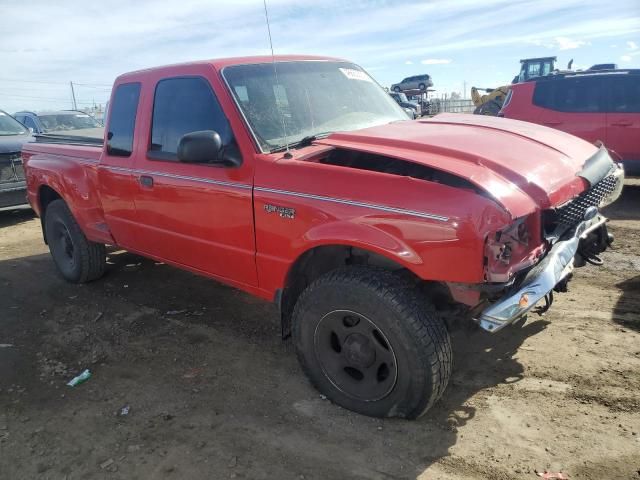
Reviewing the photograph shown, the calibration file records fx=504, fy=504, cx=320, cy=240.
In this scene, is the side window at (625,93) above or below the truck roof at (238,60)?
below

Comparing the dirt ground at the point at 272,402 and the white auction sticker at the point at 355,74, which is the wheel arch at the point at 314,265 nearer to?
the dirt ground at the point at 272,402

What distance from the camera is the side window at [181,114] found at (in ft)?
11.2

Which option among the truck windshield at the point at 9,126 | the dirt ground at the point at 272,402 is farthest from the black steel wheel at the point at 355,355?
the truck windshield at the point at 9,126

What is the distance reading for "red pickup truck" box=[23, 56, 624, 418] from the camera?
97.7 inches

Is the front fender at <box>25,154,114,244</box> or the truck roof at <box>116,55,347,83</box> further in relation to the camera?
the front fender at <box>25,154,114,244</box>

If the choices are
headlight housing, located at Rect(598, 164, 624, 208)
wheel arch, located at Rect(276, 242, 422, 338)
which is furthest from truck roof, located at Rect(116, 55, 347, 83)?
headlight housing, located at Rect(598, 164, 624, 208)

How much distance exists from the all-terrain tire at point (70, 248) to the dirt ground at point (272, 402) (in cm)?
63

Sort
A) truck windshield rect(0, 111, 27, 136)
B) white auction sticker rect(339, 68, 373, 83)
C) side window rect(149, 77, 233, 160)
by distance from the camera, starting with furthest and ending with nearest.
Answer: truck windshield rect(0, 111, 27, 136) → white auction sticker rect(339, 68, 373, 83) → side window rect(149, 77, 233, 160)

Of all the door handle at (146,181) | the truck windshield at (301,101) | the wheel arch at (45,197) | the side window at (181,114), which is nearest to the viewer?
the truck windshield at (301,101)

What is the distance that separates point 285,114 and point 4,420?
8.59ft

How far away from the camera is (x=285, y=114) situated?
3.41m

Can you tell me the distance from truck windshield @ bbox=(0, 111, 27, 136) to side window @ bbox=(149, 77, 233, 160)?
6947mm

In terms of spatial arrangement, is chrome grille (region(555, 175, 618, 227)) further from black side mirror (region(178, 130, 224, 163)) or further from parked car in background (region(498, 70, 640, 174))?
parked car in background (region(498, 70, 640, 174))

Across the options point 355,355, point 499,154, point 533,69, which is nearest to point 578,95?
point 499,154
